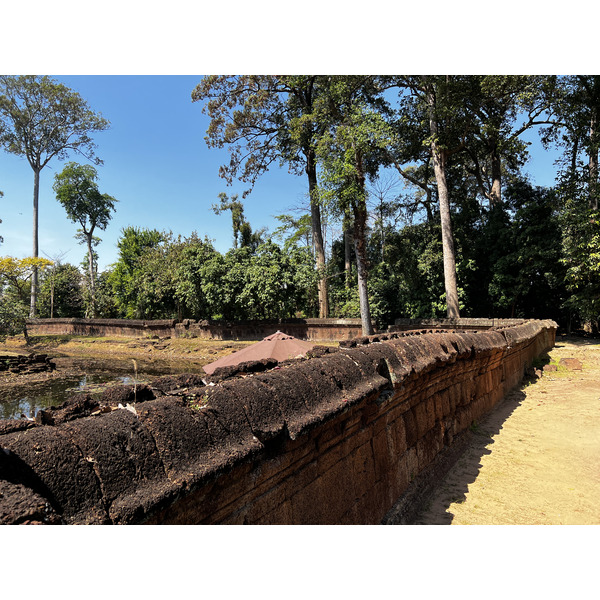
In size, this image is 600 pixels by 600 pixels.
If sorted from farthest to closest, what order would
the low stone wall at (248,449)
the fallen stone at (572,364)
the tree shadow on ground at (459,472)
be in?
1. the fallen stone at (572,364)
2. the tree shadow on ground at (459,472)
3. the low stone wall at (248,449)

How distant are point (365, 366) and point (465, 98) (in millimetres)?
15295

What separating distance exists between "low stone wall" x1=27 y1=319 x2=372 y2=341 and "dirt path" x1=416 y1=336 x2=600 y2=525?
10.7 meters

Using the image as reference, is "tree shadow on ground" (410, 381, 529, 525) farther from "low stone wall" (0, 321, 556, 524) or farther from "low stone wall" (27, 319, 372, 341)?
"low stone wall" (27, 319, 372, 341)

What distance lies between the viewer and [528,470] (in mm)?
3732

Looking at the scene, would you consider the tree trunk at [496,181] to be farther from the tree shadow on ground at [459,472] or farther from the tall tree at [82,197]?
the tall tree at [82,197]

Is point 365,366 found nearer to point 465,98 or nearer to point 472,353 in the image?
point 472,353

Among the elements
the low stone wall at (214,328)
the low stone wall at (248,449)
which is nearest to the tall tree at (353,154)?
the low stone wall at (214,328)

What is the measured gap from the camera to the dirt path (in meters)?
3.03

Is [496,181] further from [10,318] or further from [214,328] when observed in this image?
[10,318]

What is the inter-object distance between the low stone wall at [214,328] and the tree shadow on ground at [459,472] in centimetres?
1123

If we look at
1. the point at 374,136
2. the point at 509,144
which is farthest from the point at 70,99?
the point at 509,144

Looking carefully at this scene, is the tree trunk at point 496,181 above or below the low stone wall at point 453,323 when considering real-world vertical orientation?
above

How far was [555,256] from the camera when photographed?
14023 mm

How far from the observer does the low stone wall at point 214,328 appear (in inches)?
Answer: 665
